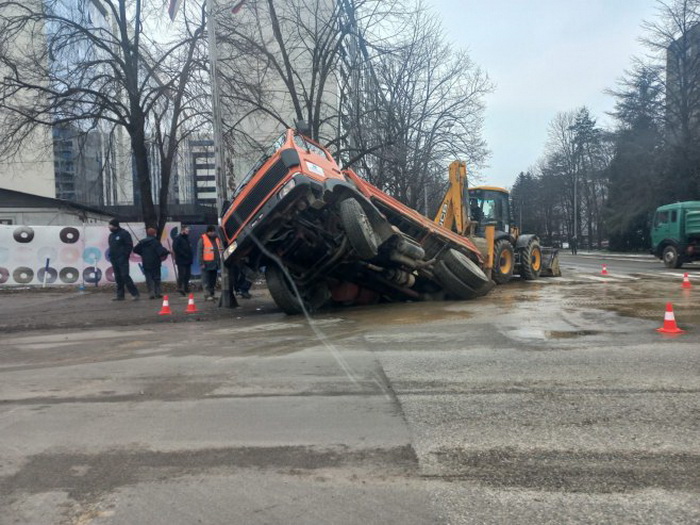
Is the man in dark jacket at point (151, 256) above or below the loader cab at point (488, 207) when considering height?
below

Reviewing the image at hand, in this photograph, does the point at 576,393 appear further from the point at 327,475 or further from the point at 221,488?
the point at 221,488

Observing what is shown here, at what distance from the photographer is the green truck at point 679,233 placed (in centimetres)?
2291

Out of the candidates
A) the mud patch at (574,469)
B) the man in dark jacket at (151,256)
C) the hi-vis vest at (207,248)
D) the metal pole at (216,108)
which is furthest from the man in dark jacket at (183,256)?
the mud patch at (574,469)

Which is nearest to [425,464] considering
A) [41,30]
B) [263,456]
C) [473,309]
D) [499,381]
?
[263,456]

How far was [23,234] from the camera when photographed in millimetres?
17359

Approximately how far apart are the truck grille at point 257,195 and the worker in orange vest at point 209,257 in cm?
334

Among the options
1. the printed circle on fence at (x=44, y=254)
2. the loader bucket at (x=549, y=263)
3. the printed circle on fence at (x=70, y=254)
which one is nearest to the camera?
the printed circle on fence at (x=44, y=254)

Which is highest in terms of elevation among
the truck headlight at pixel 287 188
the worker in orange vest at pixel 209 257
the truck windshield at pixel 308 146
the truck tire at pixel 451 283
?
the truck windshield at pixel 308 146

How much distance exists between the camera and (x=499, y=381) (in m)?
5.51

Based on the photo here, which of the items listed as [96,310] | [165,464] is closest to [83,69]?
[96,310]

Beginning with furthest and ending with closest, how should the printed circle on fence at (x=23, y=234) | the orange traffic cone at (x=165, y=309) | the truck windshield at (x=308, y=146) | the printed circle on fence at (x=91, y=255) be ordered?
the printed circle on fence at (x=91, y=255), the printed circle on fence at (x=23, y=234), the orange traffic cone at (x=165, y=309), the truck windshield at (x=308, y=146)

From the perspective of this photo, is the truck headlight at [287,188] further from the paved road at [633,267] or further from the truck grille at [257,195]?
the paved road at [633,267]

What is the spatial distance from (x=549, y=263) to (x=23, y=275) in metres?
18.8

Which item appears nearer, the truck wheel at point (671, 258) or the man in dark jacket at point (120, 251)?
the man in dark jacket at point (120, 251)
